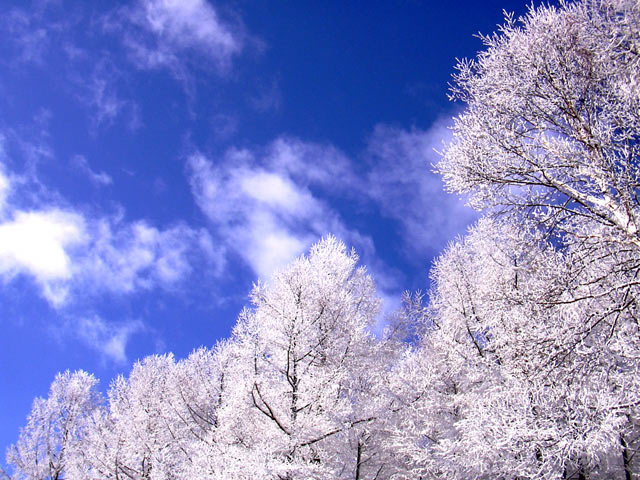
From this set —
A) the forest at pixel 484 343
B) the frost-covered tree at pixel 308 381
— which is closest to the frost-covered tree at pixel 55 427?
the forest at pixel 484 343

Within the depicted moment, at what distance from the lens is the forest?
5.18 m

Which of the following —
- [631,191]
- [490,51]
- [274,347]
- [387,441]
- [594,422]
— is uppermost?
[490,51]

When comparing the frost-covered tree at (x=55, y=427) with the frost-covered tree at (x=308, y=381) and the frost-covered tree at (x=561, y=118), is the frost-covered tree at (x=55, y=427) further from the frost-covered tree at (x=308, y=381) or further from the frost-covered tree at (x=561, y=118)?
the frost-covered tree at (x=561, y=118)

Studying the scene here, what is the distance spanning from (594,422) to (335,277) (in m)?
6.61

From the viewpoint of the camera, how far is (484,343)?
945 cm

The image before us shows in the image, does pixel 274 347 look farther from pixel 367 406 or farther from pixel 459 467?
pixel 459 467

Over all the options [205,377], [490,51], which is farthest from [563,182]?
[205,377]

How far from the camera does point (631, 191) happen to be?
15.8ft

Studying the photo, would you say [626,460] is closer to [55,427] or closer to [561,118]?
[561,118]

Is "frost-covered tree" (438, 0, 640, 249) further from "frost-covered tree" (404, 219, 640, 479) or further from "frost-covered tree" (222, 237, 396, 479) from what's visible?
"frost-covered tree" (222, 237, 396, 479)

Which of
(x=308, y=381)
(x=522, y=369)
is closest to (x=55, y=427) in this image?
(x=308, y=381)

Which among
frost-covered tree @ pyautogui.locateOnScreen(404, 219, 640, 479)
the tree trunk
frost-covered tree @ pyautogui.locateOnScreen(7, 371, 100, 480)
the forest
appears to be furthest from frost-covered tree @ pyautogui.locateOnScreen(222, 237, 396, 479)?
frost-covered tree @ pyautogui.locateOnScreen(7, 371, 100, 480)

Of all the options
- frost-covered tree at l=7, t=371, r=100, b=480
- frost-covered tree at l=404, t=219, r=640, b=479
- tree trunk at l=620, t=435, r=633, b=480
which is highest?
frost-covered tree at l=7, t=371, r=100, b=480

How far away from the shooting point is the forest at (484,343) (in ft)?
17.0
